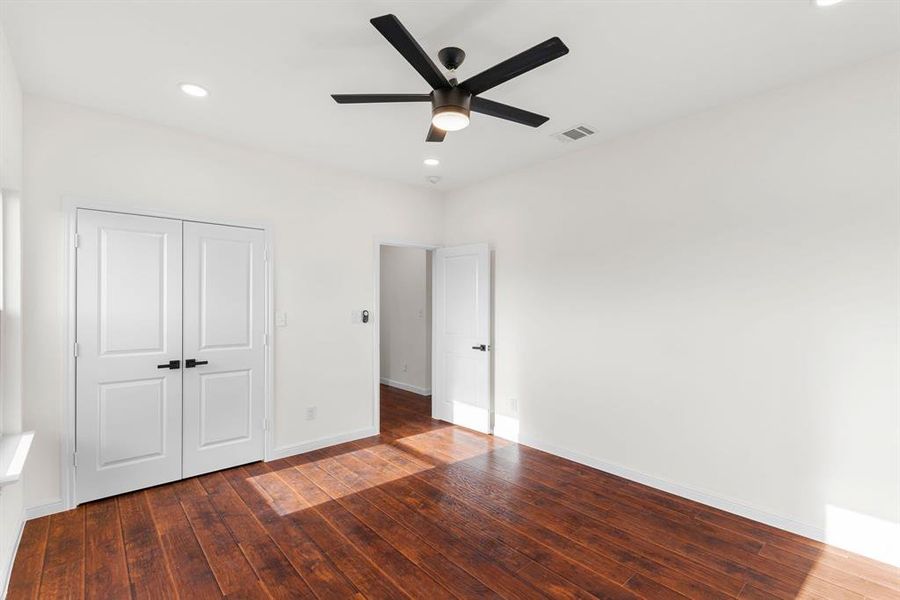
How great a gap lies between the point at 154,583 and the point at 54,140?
9.53ft

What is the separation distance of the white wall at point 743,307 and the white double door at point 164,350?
274cm

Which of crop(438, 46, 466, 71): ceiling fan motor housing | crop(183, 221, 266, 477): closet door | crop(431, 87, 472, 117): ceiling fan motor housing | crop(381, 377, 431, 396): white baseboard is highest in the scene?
crop(438, 46, 466, 71): ceiling fan motor housing

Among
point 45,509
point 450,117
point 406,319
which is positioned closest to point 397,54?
point 450,117

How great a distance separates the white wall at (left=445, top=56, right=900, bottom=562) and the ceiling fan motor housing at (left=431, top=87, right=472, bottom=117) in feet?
6.42

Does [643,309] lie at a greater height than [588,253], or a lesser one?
lesser

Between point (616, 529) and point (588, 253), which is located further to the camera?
point (588, 253)

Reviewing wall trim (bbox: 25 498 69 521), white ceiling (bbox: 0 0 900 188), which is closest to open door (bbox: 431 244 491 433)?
white ceiling (bbox: 0 0 900 188)

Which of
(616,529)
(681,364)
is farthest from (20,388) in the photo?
(681,364)

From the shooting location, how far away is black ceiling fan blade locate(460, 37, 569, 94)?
1776mm

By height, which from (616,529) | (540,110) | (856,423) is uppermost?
(540,110)

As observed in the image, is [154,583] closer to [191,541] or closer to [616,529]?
[191,541]

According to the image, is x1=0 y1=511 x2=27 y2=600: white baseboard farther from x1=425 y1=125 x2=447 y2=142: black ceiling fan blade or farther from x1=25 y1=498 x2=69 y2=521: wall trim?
x1=425 y1=125 x2=447 y2=142: black ceiling fan blade

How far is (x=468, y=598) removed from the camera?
209cm

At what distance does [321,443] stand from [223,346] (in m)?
1.35
